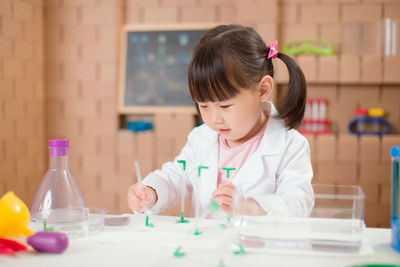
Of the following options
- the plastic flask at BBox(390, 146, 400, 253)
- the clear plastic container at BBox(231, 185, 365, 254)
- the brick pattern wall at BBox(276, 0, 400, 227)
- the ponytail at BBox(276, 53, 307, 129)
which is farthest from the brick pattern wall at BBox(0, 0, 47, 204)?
the plastic flask at BBox(390, 146, 400, 253)

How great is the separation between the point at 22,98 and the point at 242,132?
2026 millimetres

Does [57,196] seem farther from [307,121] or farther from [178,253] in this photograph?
[307,121]

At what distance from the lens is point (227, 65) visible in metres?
1.08

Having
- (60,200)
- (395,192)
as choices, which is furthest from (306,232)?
(60,200)

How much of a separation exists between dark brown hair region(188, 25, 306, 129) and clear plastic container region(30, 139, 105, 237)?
353 mm

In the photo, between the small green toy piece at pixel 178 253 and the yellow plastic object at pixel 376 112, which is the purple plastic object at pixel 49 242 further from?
the yellow plastic object at pixel 376 112

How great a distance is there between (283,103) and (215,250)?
23.3 inches

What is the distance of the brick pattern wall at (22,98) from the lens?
2623 mm

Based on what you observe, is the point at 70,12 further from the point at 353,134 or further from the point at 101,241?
the point at 101,241

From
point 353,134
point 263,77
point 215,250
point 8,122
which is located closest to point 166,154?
point 8,122

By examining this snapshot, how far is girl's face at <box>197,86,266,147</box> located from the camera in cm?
111

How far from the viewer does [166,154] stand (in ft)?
9.12

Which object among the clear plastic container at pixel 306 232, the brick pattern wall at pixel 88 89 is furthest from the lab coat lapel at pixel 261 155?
the brick pattern wall at pixel 88 89

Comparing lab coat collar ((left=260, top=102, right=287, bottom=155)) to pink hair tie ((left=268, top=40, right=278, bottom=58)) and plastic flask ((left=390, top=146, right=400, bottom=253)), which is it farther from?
plastic flask ((left=390, top=146, right=400, bottom=253))
